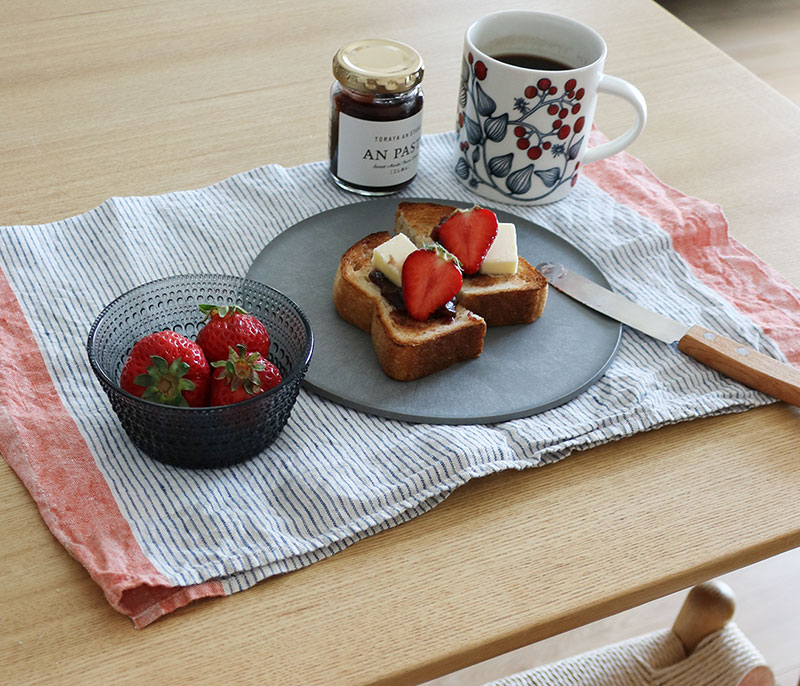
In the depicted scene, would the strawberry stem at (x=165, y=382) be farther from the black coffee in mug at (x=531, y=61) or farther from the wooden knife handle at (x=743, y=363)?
the black coffee in mug at (x=531, y=61)

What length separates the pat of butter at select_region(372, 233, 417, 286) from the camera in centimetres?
86

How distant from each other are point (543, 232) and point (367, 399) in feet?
1.14

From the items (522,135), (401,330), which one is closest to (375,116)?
(522,135)

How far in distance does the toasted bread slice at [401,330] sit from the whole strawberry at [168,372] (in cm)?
18

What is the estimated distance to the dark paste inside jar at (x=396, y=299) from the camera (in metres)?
0.84

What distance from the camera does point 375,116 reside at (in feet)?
3.28

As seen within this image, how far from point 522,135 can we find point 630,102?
14 cm

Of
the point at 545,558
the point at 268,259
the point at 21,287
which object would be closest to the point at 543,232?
the point at 268,259

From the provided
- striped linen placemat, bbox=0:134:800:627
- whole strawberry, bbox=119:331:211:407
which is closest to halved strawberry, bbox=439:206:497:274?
striped linen placemat, bbox=0:134:800:627

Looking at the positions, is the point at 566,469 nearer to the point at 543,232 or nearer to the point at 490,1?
the point at 543,232

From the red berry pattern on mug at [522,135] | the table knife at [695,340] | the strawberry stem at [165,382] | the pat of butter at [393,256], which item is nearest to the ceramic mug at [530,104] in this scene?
the red berry pattern on mug at [522,135]

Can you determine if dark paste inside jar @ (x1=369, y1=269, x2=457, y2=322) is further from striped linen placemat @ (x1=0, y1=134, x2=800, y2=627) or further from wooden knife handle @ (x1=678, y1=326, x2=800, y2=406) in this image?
wooden knife handle @ (x1=678, y1=326, x2=800, y2=406)

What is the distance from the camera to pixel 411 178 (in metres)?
1.08

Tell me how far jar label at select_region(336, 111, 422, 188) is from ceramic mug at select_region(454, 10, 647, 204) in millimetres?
75
